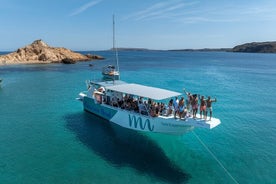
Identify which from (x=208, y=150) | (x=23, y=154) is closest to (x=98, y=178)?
(x=23, y=154)

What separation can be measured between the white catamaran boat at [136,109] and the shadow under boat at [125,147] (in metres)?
0.84

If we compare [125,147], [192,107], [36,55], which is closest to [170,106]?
[192,107]

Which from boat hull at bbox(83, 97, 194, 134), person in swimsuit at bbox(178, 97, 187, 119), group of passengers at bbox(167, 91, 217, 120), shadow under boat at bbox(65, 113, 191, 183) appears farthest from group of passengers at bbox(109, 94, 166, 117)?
shadow under boat at bbox(65, 113, 191, 183)

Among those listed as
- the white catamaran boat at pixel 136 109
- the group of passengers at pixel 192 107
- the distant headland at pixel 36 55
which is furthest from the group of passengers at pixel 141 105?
the distant headland at pixel 36 55

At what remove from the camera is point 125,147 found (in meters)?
15.5

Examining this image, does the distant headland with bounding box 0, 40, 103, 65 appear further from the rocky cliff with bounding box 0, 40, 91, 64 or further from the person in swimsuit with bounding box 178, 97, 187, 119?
the person in swimsuit with bounding box 178, 97, 187, 119

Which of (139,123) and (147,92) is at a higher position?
(147,92)

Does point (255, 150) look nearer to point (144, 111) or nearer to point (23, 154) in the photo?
point (144, 111)

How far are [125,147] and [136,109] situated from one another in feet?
8.84

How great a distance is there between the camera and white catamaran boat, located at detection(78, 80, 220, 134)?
1415 cm

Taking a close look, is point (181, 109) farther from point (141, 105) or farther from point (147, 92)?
point (147, 92)

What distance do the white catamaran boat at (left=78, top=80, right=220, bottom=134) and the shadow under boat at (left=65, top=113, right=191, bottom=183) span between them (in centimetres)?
84

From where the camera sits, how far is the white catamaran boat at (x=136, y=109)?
14148 millimetres

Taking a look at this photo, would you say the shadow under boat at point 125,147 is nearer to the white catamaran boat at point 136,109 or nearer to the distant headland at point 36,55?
the white catamaran boat at point 136,109
